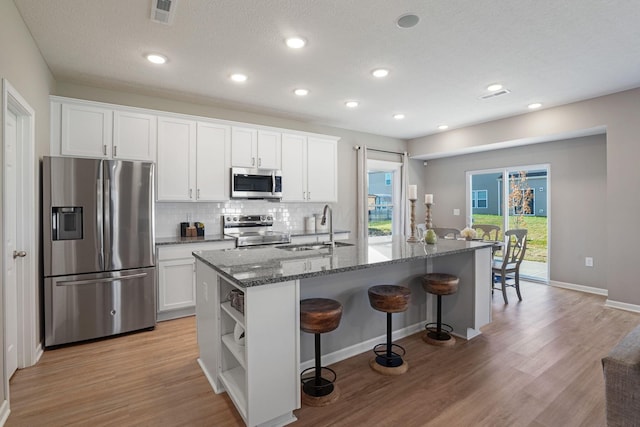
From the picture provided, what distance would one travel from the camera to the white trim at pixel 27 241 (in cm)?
261

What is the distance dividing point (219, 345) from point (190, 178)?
8.15 ft

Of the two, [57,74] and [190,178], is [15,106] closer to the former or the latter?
[57,74]

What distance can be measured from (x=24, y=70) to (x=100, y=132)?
1.04 meters

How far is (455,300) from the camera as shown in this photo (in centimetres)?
326

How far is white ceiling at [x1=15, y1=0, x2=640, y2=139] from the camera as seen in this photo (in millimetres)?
2322

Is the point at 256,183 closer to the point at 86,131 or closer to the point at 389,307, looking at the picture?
the point at 86,131

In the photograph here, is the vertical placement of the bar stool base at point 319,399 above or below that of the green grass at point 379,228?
below

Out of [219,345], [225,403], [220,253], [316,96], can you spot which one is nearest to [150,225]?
[220,253]

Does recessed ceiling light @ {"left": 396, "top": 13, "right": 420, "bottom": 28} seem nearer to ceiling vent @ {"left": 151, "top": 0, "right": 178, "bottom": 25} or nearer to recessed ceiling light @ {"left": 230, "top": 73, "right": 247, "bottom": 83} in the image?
ceiling vent @ {"left": 151, "top": 0, "right": 178, "bottom": 25}

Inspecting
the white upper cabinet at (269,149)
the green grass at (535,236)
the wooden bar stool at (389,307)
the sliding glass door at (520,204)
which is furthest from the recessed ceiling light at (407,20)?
the green grass at (535,236)

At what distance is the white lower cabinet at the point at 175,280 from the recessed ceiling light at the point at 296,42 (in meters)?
2.45

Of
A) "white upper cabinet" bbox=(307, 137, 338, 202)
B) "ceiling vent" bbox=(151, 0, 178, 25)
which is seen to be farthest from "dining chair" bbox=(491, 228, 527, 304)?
"ceiling vent" bbox=(151, 0, 178, 25)

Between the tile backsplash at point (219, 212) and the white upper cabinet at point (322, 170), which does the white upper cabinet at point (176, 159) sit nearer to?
the tile backsplash at point (219, 212)

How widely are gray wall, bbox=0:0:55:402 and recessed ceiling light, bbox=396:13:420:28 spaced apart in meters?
2.66
